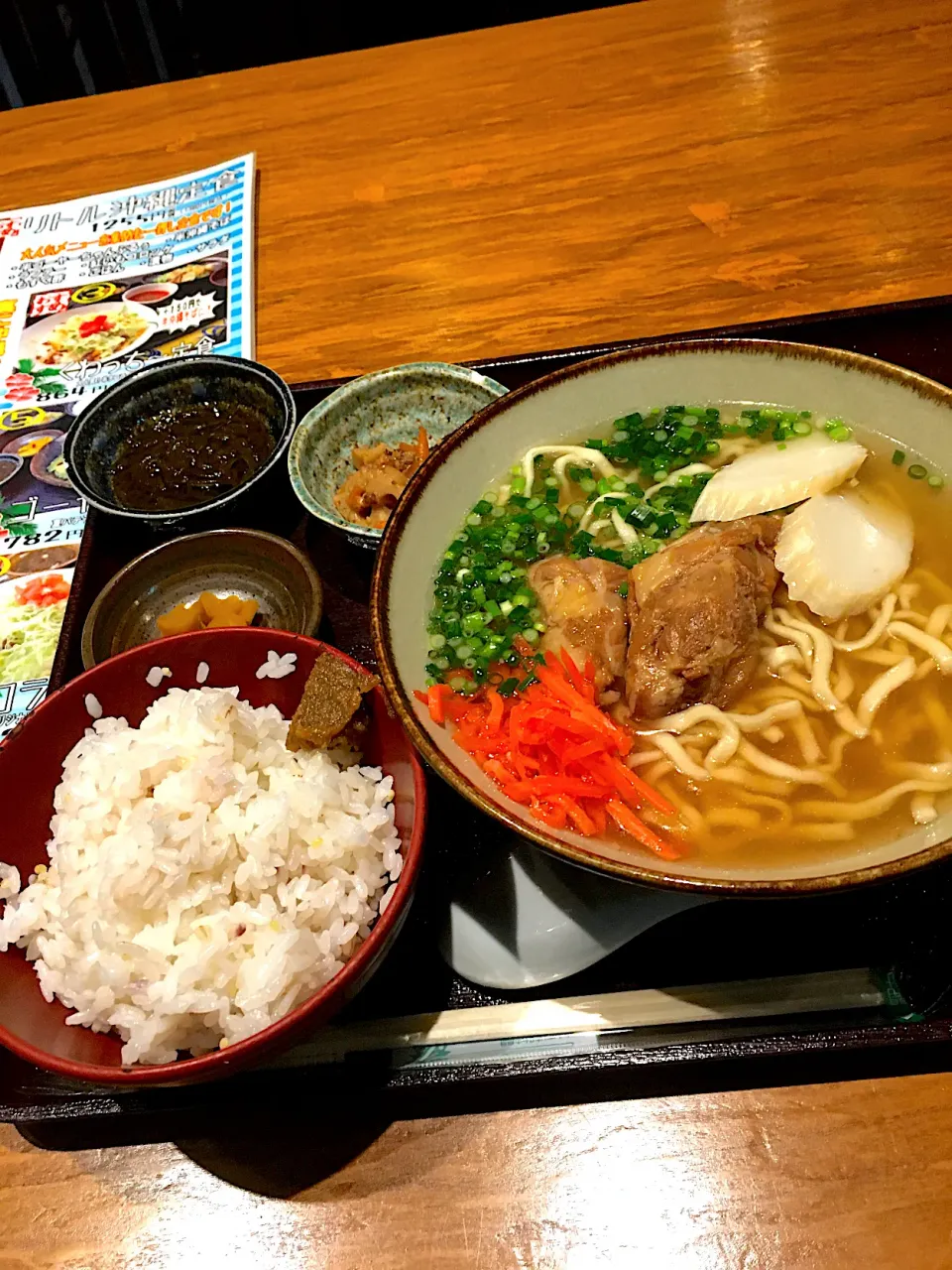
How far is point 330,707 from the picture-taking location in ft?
5.36

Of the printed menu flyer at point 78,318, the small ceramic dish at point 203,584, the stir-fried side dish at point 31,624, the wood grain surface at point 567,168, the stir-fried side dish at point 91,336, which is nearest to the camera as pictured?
the small ceramic dish at point 203,584

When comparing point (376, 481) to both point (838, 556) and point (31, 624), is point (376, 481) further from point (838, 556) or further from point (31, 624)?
point (838, 556)

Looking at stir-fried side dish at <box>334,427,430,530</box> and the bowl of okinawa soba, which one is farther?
stir-fried side dish at <box>334,427,430,530</box>

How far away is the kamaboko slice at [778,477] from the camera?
1822 mm

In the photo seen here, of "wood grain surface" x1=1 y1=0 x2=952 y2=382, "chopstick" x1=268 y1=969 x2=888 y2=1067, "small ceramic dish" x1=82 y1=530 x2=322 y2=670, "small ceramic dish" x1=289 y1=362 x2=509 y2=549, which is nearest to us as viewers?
"chopstick" x1=268 y1=969 x2=888 y2=1067

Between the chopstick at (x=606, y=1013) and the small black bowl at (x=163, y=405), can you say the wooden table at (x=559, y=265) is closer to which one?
the chopstick at (x=606, y=1013)

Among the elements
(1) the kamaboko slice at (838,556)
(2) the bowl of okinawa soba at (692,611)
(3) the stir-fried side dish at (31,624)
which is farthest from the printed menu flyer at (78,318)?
(1) the kamaboko slice at (838,556)

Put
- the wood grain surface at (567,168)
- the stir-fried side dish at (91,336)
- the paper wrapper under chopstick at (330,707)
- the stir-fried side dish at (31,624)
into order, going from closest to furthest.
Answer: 1. the paper wrapper under chopstick at (330,707)
2. the stir-fried side dish at (31,624)
3. the wood grain surface at (567,168)
4. the stir-fried side dish at (91,336)

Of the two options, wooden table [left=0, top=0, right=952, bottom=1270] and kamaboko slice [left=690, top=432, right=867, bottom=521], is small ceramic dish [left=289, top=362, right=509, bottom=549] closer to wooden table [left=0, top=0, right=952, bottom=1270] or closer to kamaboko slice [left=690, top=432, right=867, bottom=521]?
wooden table [left=0, top=0, right=952, bottom=1270]

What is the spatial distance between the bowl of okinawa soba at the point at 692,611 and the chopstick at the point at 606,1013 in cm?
23

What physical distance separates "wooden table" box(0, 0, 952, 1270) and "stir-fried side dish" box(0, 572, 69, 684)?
101 centimetres

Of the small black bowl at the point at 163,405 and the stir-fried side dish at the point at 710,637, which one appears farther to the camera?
the small black bowl at the point at 163,405

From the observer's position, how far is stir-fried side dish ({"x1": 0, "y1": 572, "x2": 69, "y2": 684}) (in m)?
2.24

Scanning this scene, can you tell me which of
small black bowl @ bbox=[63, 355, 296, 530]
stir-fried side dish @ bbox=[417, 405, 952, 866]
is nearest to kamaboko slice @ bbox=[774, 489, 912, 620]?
stir-fried side dish @ bbox=[417, 405, 952, 866]
